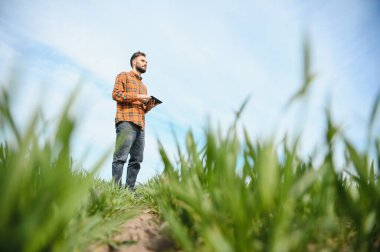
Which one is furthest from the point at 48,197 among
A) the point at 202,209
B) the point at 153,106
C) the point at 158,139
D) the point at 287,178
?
the point at 153,106

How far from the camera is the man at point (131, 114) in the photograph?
3264mm

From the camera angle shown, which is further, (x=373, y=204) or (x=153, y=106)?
(x=153, y=106)

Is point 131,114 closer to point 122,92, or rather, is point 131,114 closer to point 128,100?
point 128,100

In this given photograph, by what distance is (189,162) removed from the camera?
1.34 m

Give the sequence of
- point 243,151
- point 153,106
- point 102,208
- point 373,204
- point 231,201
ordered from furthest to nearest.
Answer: point 153,106, point 102,208, point 243,151, point 373,204, point 231,201

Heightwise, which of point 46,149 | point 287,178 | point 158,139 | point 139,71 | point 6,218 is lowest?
point 6,218

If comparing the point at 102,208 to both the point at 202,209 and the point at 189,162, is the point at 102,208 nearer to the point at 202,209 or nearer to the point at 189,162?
the point at 189,162

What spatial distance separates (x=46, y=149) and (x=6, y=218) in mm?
241

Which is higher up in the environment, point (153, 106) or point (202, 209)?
point (153, 106)

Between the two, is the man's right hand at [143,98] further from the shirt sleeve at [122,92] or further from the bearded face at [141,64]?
the bearded face at [141,64]

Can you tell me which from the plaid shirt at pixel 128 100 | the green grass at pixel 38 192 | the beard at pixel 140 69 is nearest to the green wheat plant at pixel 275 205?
the green grass at pixel 38 192

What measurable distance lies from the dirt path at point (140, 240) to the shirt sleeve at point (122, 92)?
6.51ft

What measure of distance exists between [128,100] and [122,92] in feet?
0.55

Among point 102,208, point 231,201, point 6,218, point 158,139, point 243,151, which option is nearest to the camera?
point 6,218
